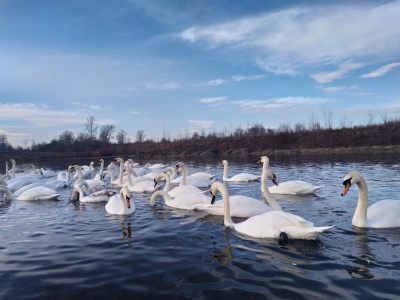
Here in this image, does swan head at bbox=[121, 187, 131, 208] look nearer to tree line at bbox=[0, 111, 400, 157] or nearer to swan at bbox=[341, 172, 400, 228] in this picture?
swan at bbox=[341, 172, 400, 228]

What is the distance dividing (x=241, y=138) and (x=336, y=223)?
5816cm

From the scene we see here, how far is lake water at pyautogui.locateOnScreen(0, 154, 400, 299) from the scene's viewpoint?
447 centimetres

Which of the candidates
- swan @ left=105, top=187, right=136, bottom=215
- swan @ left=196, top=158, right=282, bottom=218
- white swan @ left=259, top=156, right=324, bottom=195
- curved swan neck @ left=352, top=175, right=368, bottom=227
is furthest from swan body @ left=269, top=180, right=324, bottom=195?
swan @ left=105, top=187, right=136, bottom=215

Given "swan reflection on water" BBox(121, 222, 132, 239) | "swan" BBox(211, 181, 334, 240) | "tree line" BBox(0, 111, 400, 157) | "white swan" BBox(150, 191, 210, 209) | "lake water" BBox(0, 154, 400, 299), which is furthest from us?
"tree line" BBox(0, 111, 400, 157)

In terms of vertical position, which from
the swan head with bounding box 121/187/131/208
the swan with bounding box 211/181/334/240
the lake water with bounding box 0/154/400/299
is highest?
the swan head with bounding box 121/187/131/208

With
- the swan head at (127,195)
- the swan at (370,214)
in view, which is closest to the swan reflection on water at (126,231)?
the swan head at (127,195)

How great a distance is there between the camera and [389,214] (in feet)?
23.1

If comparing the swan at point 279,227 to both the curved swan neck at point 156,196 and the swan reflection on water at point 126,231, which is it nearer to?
the swan reflection on water at point 126,231

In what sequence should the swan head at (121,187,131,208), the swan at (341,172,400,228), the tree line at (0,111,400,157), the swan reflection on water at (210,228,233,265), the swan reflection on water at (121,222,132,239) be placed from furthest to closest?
the tree line at (0,111,400,157)
the swan head at (121,187,131,208)
the swan reflection on water at (121,222,132,239)
the swan at (341,172,400,228)
the swan reflection on water at (210,228,233,265)

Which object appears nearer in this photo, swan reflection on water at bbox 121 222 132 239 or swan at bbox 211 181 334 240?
swan at bbox 211 181 334 240

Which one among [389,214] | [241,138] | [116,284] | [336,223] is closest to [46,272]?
[116,284]

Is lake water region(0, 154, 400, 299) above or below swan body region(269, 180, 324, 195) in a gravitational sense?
below

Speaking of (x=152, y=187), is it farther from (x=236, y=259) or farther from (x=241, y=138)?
(x=241, y=138)

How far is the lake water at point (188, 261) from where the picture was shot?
4469 mm
